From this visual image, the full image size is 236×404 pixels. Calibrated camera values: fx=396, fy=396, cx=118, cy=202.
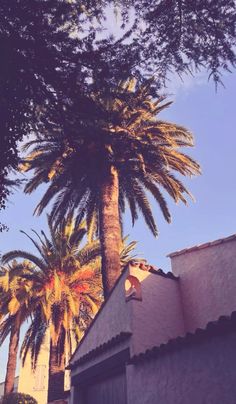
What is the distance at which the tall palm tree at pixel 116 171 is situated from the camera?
1750 cm

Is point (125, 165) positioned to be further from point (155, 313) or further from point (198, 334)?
point (198, 334)

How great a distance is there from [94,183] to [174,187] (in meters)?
4.25

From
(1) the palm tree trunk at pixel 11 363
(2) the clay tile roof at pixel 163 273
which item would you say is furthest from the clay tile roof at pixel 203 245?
(1) the palm tree trunk at pixel 11 363

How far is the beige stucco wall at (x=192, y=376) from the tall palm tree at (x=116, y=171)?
21.8 feet

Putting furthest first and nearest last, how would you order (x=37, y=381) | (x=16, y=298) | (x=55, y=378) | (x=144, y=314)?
(x=37, y=381) < (x=16, y=298) < (x=55, y=378) < (x=144, y=314)

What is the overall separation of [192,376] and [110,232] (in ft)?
33.0

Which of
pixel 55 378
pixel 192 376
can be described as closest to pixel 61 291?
pixel 55 378

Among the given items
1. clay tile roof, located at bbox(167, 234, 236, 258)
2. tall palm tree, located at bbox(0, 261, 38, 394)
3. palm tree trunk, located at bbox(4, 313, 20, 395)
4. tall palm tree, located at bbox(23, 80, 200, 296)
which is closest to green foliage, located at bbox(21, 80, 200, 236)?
tall palm tree, located at bbox(23, 80, 200, 296)

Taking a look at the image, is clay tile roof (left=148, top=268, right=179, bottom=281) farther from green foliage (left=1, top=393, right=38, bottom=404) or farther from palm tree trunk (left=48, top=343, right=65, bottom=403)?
green foliage (left=1, top=393, right=38, bottom=404)

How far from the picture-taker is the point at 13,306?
65.5 ft

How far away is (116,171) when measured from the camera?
19125mm

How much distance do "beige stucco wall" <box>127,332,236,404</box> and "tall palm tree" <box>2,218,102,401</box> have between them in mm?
9898

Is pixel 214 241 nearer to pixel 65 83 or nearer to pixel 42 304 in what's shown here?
pixel 65 83

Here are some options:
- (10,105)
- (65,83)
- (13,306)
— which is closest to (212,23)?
(65,83)
